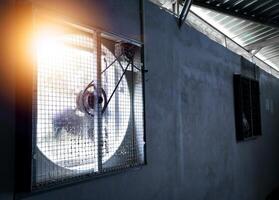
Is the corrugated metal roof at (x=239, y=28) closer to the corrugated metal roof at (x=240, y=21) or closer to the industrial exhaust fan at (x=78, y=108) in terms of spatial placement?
the corrugated metal roof at (x=240, y=21)

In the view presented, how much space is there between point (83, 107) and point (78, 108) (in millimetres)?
41

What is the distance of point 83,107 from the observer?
1798 mm

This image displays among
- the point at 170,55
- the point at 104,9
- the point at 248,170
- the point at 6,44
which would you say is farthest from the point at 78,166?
the point at 248,170

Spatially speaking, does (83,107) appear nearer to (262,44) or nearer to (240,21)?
(240,21)

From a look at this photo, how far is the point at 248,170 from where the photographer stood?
463 centimetres

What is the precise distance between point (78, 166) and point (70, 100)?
0.37 meters

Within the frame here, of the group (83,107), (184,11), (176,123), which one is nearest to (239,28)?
(184,11)

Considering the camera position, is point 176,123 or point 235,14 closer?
point 176,123

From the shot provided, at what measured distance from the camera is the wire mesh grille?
5.08ft

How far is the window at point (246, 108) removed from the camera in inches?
169

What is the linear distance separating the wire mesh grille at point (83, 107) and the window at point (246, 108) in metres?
2.42

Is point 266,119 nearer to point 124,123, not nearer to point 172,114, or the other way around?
point 172,114

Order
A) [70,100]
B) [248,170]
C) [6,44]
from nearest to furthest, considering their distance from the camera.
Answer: [6,44] < [70,100] < [248,170]

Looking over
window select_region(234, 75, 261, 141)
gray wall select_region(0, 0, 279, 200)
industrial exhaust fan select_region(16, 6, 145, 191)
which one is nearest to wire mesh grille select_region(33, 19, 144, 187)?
industrial exhaust fan select_region(16, 6, 145, 191)
